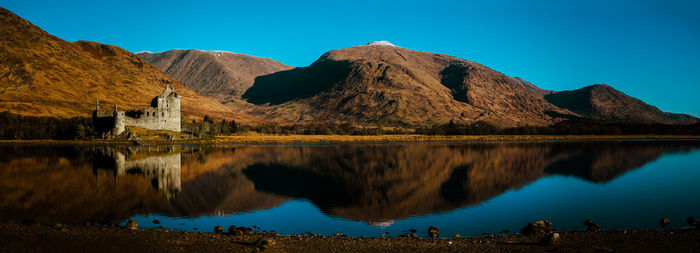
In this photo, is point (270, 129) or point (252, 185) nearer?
point (252, 185)

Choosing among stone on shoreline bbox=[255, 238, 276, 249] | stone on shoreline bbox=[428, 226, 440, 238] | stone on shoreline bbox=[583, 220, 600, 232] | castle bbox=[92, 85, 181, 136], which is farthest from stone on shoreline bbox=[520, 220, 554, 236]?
castle bbox=[92, 85, 181, 136]

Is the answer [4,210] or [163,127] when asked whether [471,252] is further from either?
[163,127]

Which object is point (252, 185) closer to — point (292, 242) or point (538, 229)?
point (292, 242)

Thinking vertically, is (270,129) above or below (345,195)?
above

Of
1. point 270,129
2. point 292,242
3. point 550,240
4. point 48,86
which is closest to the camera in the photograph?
point 550,240

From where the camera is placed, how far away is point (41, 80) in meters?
162

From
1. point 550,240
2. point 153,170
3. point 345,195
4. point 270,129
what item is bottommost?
point 345,195

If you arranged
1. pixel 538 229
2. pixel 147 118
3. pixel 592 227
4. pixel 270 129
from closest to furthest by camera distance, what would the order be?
pixel 538 229
pixel 592 227
pixel 147 118
pixel 270 129

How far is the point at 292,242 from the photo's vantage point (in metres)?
15.7

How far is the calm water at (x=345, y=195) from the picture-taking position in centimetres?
A: 2066

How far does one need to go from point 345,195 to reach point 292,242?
13.8m

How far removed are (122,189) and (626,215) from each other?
30.2 m

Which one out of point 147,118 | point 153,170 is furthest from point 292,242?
point 147,118

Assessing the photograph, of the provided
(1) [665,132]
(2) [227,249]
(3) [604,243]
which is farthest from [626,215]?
(1) [665,132]
